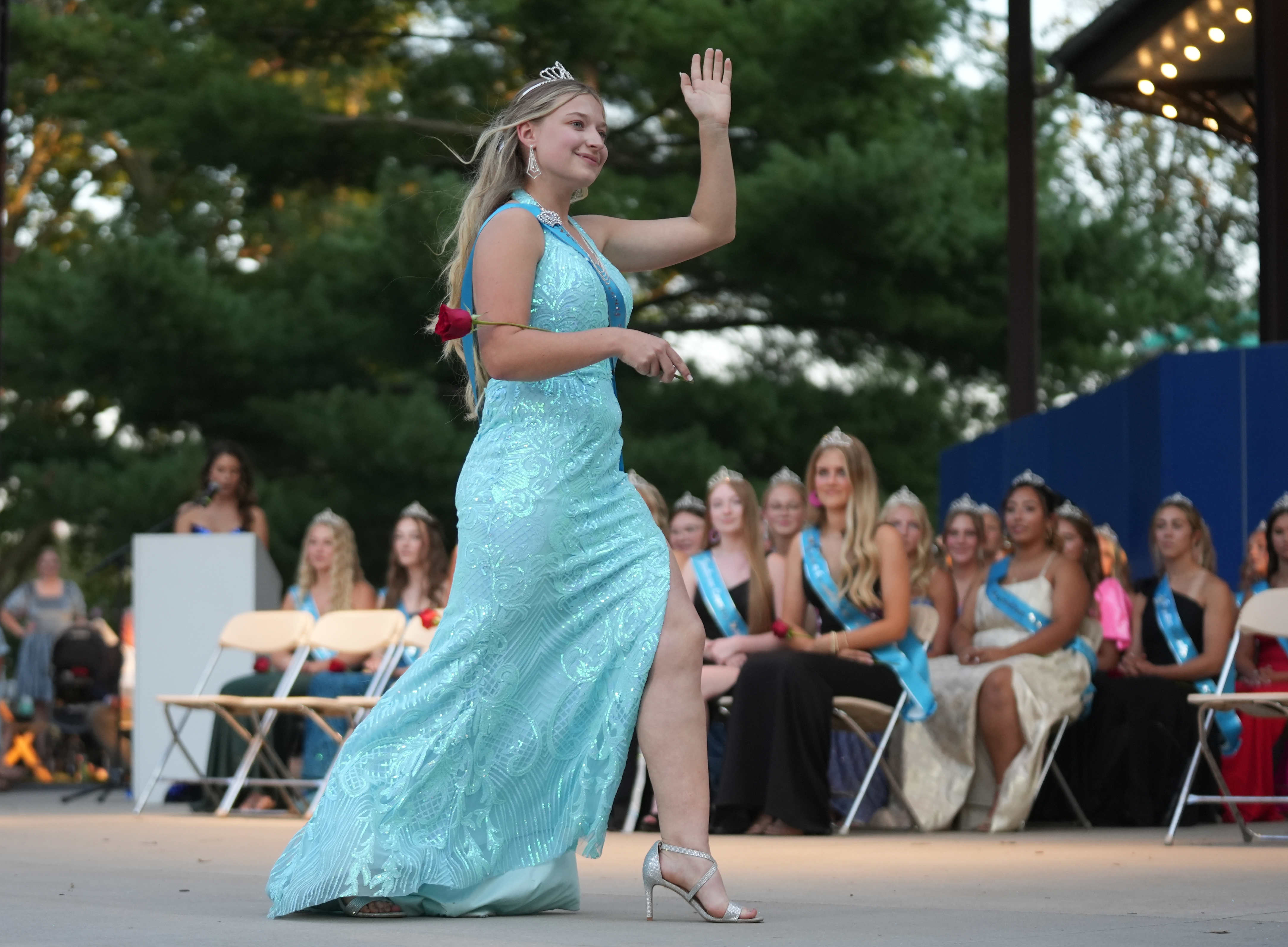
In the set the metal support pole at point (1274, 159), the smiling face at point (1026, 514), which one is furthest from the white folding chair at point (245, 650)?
the metal support pole at point (1274, 159)

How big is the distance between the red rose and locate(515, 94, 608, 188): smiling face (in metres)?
0.43

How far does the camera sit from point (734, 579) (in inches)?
309

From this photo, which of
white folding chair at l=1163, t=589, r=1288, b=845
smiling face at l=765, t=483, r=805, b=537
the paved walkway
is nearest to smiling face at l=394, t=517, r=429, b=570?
smiling face at l=765, t=483, r=805, b=537

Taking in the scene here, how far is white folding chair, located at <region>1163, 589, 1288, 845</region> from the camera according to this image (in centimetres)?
609

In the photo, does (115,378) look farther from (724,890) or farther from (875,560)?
(724,890)

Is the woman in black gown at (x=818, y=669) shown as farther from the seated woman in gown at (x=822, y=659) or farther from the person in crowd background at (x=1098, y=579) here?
the person in crowd background at (x=1098, y=579)

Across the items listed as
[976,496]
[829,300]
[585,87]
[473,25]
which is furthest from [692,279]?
[585,87]

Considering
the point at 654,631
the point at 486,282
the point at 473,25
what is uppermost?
the point at 473,25

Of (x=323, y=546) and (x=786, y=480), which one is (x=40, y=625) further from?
(x=786, y=480)

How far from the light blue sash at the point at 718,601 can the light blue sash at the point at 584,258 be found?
12.7ft

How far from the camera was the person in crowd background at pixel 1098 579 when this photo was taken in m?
8.52

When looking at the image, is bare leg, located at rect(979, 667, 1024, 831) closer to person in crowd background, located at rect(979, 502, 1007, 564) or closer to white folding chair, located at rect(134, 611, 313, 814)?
person in crowd background, located at rect(979, 502, 1007, 564)

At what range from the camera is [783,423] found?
15.4 m

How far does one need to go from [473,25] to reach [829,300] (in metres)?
3.85
